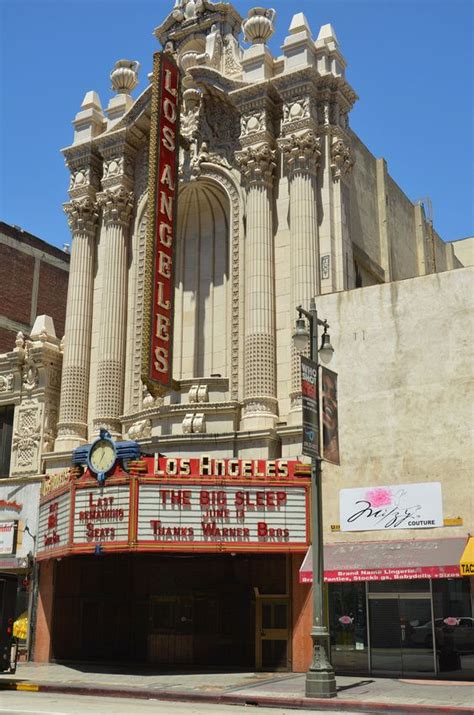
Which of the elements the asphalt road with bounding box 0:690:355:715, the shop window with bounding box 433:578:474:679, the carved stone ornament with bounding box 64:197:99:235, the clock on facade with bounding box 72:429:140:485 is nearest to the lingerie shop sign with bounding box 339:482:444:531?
the shop window with bounding box 433:578:474:679

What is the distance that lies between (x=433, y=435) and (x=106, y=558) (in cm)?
1386

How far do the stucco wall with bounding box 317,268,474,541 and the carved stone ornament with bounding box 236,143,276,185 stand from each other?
722cm

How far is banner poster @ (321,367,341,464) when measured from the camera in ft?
68.7

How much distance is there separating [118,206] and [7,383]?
28.7ft

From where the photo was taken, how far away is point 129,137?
3478cm

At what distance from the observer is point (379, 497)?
2372cm

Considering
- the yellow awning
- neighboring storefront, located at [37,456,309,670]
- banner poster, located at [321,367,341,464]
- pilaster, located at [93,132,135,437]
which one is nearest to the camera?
the yellow awning

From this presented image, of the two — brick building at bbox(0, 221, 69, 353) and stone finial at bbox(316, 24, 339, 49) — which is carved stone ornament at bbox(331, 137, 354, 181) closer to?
stone finial at bbox(316, 24, 339, 49)

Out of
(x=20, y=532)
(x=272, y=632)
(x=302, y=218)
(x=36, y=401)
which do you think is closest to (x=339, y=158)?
(x=302, y=218)

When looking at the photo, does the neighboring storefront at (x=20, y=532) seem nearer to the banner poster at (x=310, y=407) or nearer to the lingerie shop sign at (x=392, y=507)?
the lingerie shop sign at (x=392, y=507)

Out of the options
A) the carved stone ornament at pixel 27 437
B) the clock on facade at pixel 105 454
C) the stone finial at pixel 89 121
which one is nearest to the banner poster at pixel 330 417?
the clock on facade at pixel 105 454

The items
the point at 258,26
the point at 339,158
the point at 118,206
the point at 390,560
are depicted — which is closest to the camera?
the point at 390,560

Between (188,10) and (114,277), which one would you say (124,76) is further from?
(114,277)

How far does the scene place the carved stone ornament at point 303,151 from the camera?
98.3 feet
